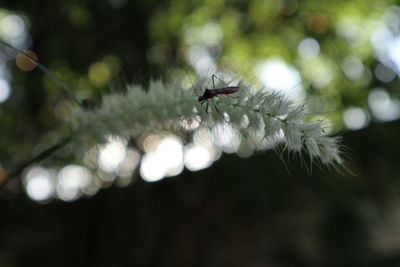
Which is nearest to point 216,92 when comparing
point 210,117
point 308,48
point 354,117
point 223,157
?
point 210,117

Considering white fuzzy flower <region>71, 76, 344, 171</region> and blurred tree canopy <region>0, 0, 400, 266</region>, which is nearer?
white fuzzy flower <region>71, 76, 344, 171</region>

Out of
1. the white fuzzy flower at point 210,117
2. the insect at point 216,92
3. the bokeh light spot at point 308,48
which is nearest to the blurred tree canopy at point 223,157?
the bokeh light spot at point 308,48

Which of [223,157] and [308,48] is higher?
[308,48]

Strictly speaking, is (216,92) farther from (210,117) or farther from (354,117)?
(354,117)

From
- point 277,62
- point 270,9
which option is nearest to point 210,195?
point 277,62

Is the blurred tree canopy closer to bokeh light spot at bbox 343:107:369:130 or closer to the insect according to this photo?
bokeh light spot at bbox 343:107:369:130

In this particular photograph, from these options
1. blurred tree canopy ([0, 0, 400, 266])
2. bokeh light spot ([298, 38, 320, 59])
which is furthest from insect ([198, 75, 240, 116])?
bokeh light spot ([298, 38, 320, 59])

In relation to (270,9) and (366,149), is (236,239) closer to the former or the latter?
(366,149)

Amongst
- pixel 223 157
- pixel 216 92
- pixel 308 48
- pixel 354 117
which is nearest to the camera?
pixel 216 92

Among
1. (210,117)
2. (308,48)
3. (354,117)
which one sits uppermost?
(308,48)
